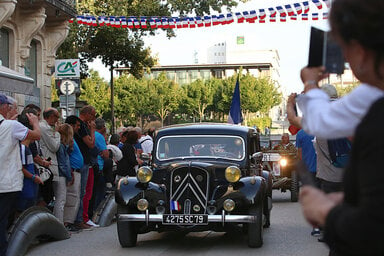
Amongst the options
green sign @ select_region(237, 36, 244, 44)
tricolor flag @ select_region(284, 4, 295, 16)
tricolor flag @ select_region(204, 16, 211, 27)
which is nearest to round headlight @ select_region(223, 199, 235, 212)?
tricolor flag @ select_region(284, 4, 295, 16)

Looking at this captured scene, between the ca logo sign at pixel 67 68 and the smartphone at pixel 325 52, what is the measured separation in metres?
17.6

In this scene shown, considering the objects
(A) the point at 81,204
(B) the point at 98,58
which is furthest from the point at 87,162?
(B) the point at 98,58

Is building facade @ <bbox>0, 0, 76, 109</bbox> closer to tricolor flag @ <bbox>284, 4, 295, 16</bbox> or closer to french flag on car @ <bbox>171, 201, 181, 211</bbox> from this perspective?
french flag on car @ <bbox>171, 201, 181, 211</bbox>

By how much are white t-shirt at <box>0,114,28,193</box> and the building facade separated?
25.0 ft

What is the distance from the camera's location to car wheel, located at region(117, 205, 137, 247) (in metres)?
9.15

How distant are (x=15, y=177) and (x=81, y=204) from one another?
156 inches

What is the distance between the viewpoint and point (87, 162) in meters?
11.6

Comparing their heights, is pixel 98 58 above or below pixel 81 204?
above

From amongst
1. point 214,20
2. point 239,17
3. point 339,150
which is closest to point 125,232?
point 339,150

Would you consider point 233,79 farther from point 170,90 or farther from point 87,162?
point 87,162

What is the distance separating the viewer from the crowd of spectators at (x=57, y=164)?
750cm

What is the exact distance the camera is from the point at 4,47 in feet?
66.4

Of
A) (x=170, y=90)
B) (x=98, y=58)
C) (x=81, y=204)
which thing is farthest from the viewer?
(x=170, y=90)

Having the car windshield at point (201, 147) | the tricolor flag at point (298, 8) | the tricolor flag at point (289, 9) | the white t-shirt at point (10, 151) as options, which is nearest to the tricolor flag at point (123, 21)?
the tricolor flag at point (289, 9)
